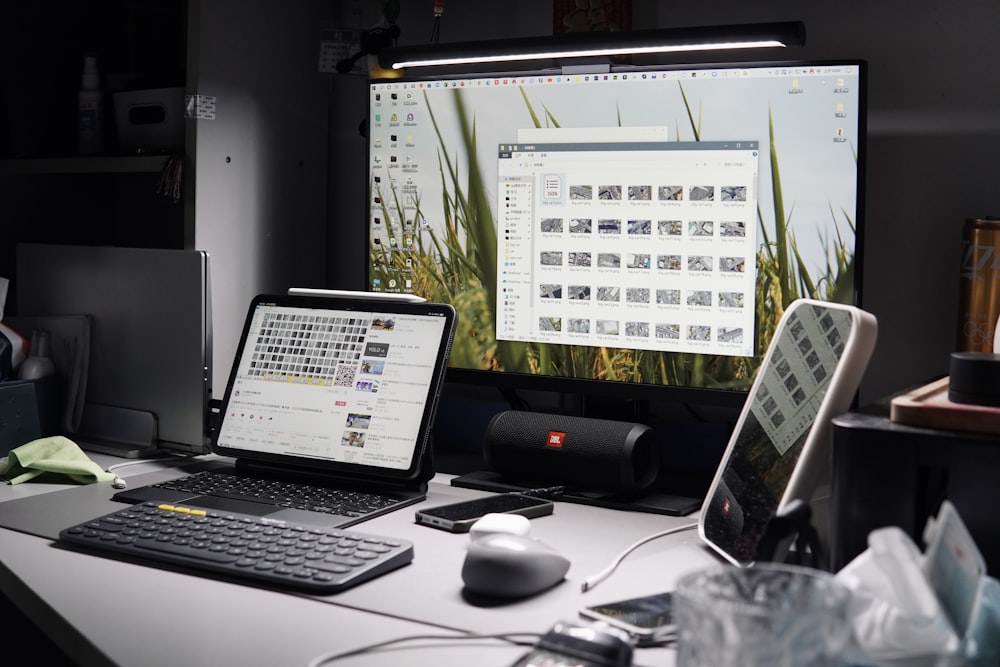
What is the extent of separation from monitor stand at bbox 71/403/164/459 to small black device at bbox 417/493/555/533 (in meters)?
0.56

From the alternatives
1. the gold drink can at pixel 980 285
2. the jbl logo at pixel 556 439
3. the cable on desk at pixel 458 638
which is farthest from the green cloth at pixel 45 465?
the gold drink can at pixel 980 285

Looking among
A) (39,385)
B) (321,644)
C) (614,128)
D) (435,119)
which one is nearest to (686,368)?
(614,128)

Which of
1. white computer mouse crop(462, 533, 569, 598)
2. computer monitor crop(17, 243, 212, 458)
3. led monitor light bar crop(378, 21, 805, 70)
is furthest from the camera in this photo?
computer monitor crop(17, 243, 212, 458)

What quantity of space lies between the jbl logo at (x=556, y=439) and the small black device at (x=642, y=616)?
0.40 metres

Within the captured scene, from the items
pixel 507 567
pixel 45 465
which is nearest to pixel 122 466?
pixel 45 465

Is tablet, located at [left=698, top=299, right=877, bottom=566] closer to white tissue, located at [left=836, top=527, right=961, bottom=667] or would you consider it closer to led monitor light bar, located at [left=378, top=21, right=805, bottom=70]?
white tissue, located at [left=836, top=527, right=961, bottom=667]

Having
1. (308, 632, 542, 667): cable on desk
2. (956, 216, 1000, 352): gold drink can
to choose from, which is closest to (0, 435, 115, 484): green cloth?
(308, 632, 542, 667): cable on desk

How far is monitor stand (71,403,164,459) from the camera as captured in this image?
153 cm

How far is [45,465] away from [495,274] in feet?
2.07

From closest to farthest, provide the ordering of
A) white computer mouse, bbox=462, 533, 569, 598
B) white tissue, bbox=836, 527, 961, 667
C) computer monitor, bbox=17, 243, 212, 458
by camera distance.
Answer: white tissue, bbox=836, 527, 961, 667 < white computer mouse, bbox=462, 533, 569, 598 < computer monitor, bbox=17, 243, 212, 458

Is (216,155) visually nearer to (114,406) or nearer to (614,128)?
(114,406)

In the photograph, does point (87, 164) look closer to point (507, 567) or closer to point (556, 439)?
point (556, 439)

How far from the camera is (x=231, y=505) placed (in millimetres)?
1211

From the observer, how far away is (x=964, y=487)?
2.60ft
